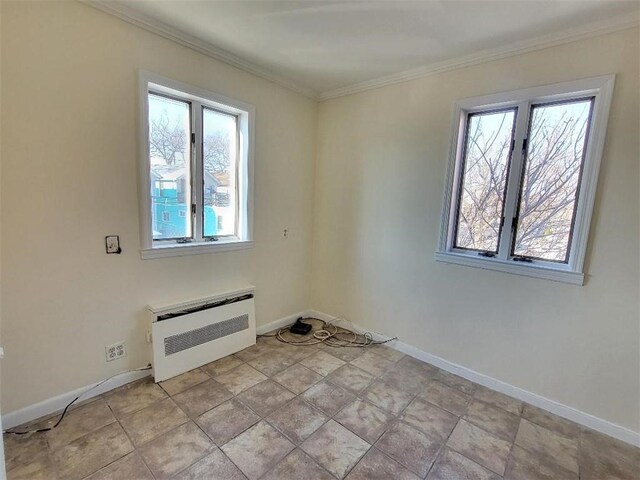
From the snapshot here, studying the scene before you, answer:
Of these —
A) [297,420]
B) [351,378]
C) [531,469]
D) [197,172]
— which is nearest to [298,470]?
[297,420]

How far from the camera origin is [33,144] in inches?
67.3

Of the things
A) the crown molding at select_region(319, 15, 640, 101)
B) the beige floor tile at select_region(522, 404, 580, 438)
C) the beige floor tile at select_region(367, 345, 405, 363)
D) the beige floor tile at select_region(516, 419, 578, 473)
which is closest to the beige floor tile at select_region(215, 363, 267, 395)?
the beige floor tile at select_region(367, 345, 405, 363)

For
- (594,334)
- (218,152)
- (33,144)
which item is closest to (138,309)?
(33,144)

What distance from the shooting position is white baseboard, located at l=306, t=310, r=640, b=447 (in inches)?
75.4

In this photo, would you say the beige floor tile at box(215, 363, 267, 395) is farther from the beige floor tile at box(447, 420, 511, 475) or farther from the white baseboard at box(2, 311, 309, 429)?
the beige floor tile at box(447, 420, 511, 475)

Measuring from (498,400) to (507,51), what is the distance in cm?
261

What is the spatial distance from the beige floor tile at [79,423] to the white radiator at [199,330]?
38cm

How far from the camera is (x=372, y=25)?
6.57 ft

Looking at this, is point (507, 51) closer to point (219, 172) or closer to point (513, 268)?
point (513, 268)

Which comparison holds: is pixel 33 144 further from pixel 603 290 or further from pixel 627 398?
pixel 627 398

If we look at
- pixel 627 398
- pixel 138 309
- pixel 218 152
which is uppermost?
pixel 218 152

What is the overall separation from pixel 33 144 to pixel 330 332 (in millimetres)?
2842

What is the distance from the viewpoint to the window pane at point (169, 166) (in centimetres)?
227

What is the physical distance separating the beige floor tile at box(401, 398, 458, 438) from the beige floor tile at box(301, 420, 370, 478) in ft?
1.34
